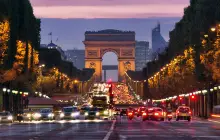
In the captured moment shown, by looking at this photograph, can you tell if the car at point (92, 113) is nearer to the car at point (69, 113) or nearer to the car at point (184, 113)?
the car at point (69, 113)

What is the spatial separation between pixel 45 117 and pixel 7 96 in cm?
1823

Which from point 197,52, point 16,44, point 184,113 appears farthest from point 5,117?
point 197,52

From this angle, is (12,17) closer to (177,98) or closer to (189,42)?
(189,42)

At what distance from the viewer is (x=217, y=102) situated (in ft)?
426

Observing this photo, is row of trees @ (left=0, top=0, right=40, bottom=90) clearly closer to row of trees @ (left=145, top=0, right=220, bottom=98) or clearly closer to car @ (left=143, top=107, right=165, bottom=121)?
car @ (left=143, top=107, right=165, bottom=121)

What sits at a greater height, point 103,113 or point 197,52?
point 197,52

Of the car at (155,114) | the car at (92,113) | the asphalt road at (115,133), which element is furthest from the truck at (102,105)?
the asphalt road at (115,133)

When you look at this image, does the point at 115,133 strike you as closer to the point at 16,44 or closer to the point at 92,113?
the point at 92,113

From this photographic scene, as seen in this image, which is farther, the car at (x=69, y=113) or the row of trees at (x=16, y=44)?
the car at (x=69, y=113)

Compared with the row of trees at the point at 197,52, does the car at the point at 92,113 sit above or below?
below

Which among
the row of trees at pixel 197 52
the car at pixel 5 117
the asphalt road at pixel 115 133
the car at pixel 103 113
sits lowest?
the asphalt road at pixel 115 133

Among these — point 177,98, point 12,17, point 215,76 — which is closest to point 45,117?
point 12,17

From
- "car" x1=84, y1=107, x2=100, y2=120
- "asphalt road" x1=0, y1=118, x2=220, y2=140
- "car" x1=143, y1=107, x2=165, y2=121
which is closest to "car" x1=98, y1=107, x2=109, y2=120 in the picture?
"car" x1=84, y1=107, x2=100, y2=120

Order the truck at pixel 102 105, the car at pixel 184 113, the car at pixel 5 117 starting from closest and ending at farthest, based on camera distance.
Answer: the car at pixel 5 117, the car at pixel 184 113, the truck at pixel 102 105
